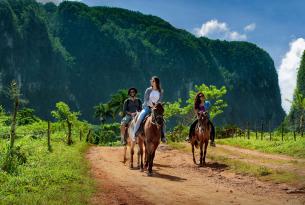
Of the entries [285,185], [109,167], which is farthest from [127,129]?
[285,185]

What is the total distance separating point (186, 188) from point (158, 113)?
3455mm

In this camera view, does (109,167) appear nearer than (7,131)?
Yes

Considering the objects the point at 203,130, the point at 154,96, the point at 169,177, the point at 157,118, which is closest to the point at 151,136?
the point at 157,118

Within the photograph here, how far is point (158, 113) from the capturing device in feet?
53.2

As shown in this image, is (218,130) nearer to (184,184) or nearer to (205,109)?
(205,109)

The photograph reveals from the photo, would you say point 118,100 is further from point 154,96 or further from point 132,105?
point 154,96

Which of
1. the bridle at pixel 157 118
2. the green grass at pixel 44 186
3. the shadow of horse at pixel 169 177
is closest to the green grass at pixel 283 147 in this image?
the shadow of horse at pixel 169 177

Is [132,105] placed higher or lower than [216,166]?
higher

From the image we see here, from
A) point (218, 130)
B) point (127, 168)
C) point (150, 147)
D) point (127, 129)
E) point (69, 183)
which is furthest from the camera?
point (218, 130)

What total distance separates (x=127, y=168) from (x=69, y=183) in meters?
5.40

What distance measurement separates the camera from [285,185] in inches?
550

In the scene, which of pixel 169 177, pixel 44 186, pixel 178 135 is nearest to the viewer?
pixel 44 186

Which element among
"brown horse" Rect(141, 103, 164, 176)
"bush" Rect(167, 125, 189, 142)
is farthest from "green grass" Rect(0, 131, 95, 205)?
"bush" Rect(167, 125, 189, 142)

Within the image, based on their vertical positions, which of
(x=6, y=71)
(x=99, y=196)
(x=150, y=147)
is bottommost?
(x=99, y=196)
